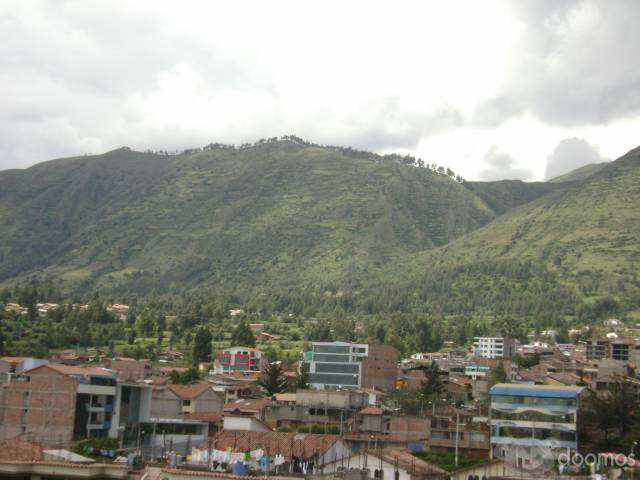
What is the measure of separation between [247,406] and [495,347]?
271ft

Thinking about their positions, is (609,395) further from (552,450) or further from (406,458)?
(406,458)

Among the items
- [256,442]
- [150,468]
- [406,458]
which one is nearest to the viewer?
[150,468]

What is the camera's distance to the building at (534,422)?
246 feet

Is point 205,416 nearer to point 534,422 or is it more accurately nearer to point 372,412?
point 372,412

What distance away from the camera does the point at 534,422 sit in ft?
251

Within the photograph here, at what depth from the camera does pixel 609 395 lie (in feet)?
272

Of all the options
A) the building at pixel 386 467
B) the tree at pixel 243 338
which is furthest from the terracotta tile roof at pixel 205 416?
the tree at pixel 243 338

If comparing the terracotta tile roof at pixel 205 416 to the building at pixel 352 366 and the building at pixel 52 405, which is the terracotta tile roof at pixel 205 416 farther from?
the building at pixel 352 366

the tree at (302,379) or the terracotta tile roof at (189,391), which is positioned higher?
the tree at (302,379)

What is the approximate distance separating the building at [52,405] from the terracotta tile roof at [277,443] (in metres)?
12.3

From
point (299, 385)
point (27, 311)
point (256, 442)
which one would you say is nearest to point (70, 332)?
point (27, 311)

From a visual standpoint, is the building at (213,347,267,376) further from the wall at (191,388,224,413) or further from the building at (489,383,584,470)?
the building at (489,383,584,470)

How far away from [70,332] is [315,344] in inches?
1873

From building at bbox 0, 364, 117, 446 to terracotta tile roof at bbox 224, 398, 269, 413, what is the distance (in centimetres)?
1719
